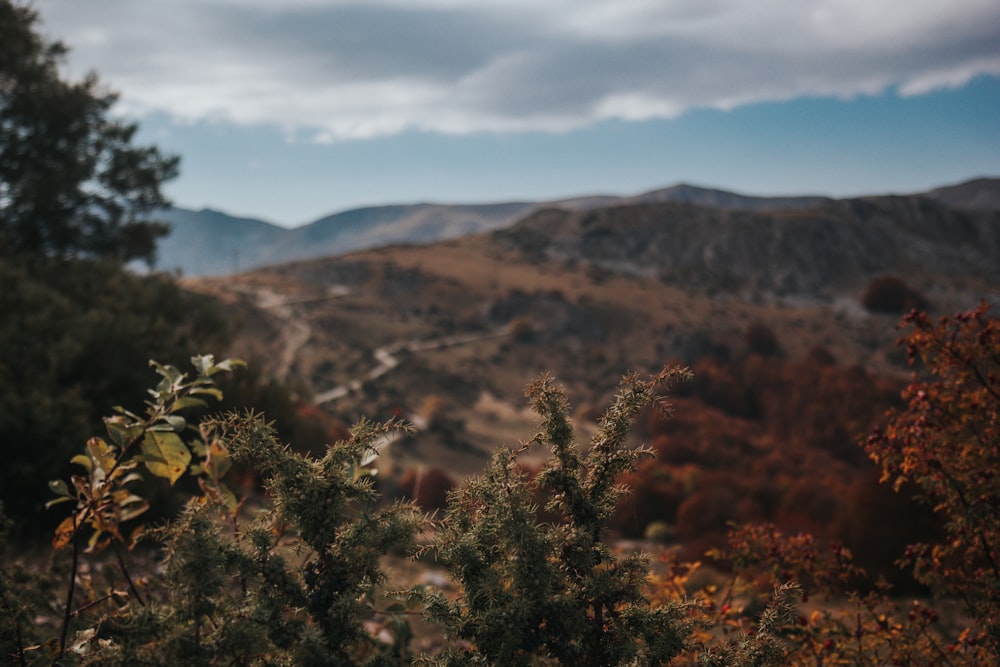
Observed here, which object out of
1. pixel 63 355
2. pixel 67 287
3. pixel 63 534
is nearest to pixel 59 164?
pixel 67 287

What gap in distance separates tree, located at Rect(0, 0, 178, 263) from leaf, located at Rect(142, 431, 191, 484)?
13.3 m

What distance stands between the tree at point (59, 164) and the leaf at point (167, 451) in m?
13.3

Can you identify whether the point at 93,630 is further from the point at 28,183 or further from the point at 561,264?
the point at 561,264

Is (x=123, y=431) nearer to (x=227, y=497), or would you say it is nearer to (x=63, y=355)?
(x=227, y=497)

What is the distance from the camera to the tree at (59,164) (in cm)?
1508

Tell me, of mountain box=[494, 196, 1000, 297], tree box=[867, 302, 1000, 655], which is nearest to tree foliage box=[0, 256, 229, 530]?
tree box=[867, 302, 1000, 655]

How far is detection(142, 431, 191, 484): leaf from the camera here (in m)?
2.23

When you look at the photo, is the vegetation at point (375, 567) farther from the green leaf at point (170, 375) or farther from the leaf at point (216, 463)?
the leaf at point (216, 463)

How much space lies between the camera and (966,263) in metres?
97.2

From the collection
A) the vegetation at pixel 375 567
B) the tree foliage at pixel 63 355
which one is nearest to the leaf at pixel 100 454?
the vegetation at pixel 375 567

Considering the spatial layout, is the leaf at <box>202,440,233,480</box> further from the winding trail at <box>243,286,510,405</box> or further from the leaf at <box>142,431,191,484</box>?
the winding trail at <box>243,286,510,405</box>

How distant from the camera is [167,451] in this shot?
2234mm

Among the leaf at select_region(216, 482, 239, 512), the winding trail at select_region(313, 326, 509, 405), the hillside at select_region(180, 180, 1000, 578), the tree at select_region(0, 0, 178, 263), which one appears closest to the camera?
the leaf at select_region(216, 482, 239, 512)

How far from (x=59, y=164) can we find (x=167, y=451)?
1761 centimetres
